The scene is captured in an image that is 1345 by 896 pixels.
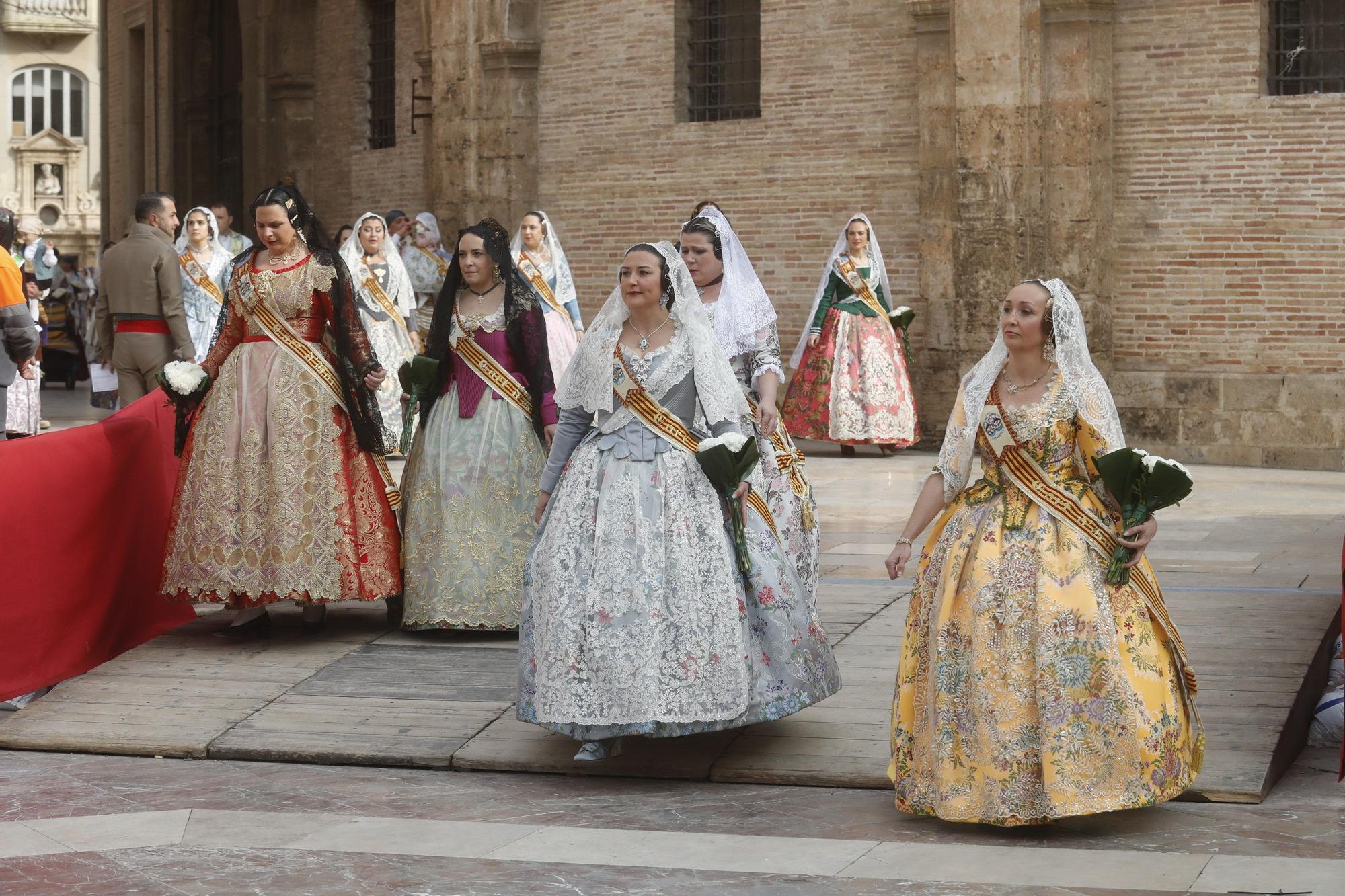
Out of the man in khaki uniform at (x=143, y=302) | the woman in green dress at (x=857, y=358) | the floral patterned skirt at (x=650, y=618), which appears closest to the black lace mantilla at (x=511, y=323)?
the floral patterned skirt at (x=650, y=618)

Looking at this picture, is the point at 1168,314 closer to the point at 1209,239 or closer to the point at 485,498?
the point at 1209,239

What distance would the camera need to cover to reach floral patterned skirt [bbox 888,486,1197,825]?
5258 millimetres

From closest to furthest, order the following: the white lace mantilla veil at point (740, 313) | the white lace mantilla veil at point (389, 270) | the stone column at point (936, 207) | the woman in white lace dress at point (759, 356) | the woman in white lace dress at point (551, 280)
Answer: the woman in white lace dress at point (759, 356) → the white lace mantilla veil at point (740, 313) → the woman in white lace dress at point (551, 280) → the white lace mantilla veil at point (389, 270) → the stone column at point (936, 207)

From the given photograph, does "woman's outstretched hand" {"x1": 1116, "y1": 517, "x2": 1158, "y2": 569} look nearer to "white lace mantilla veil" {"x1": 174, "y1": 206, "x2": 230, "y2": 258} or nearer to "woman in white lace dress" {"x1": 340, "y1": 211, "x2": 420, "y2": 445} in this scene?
"woman in white lace dress" {"x1": 340, "y1": 211, "x2": 420, "y2": 445}

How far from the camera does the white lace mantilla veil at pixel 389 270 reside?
46.2 feet

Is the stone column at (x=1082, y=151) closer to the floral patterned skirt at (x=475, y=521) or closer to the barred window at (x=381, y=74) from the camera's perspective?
the floral patterned skirt at (x=475, y=521)

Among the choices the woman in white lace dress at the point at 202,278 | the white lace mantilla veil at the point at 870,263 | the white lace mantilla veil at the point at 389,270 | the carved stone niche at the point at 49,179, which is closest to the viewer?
the white lace mantilla veil at the point at 389,270

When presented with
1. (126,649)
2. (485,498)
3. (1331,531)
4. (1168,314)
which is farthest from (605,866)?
(1168,314)

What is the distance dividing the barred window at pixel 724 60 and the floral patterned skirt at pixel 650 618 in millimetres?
11135

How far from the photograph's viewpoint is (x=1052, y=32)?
572 inches

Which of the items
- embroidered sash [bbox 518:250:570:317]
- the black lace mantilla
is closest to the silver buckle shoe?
the black lace mantilla

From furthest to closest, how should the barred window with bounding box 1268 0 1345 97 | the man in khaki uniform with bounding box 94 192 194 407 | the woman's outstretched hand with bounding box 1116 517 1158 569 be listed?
the barred window with bounding box 1268 0 1345 97, the man in khaki uniform with bounding box 94 192 194 407, the woman's outstretched hand with bounding box 1116 517 1158 569

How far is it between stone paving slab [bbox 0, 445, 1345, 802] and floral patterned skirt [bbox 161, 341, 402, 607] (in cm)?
31

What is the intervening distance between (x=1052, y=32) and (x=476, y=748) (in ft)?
31.9
